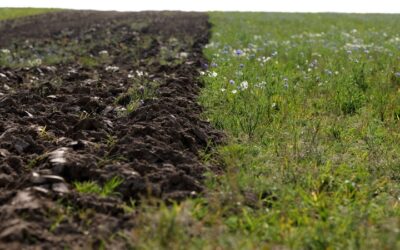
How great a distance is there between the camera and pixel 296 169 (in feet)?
13.5

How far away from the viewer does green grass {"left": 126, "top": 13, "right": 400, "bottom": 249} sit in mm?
2863

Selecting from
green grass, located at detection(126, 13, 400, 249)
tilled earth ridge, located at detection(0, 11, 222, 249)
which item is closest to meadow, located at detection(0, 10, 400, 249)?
green grass, located at detection(126, 13, 400, 249)

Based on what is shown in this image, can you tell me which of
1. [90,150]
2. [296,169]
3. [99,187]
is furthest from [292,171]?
[90,150]

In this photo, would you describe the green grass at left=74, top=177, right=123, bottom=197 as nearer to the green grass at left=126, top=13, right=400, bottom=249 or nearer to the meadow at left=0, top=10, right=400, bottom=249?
the meadow at left=0, top=10, right=400, bottom=249

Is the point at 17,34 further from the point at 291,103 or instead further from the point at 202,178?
the point at 202,178

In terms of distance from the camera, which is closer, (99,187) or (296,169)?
(99,187)

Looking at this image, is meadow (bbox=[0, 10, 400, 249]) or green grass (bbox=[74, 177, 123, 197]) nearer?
meadow (bbox=[0, 10, 400, 249])

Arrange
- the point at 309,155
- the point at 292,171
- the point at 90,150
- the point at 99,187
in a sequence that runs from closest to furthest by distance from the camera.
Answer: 1. the point at 99,187
2. the point at 292,171
3. the point at 90,150
4. the point at 309,155

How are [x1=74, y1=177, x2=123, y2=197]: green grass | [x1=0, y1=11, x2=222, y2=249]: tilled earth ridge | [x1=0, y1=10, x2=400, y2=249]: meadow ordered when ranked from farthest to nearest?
[x1=74, y1=177, x2=123, y2=197]: green grass
[x1=0, y1=11, x2=222, y2=249]: tilled earth ridge
[x1=0, y1=10, x2=400, y2=249]: meadow

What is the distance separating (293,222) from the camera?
3.19 meters

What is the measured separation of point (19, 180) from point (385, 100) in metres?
4.66

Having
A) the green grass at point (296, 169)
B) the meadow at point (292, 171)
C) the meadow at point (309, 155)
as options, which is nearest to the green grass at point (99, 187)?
the meadow at point (292, 171)

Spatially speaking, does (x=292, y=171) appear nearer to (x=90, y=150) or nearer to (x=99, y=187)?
(x=99, y=187)

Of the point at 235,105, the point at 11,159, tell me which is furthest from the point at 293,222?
the point at 235,105
